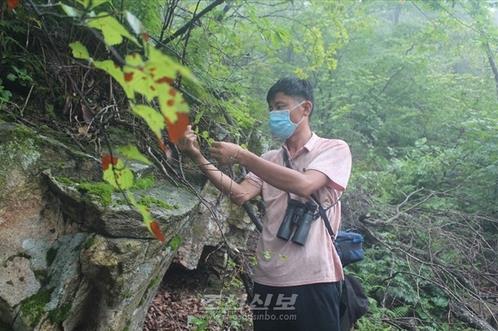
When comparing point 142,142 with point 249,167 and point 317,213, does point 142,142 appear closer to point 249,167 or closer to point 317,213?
point 249,167

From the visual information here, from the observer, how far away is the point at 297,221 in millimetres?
2541

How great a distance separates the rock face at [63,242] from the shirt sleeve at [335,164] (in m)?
1.08

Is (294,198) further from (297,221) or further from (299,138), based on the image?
(299,138)

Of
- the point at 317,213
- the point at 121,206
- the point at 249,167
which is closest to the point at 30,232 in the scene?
the point at 121,206

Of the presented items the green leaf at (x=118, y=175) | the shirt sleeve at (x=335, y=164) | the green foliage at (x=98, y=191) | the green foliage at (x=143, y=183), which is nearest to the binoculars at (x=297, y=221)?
the shirt sleeve at (x=335, y=164)

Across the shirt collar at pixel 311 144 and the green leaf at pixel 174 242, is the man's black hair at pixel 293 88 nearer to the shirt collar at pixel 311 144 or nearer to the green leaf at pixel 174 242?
the shirt collar at pixel 311 144

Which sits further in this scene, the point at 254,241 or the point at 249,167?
the point at 254,241

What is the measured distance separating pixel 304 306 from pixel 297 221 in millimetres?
534

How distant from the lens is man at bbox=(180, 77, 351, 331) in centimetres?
249

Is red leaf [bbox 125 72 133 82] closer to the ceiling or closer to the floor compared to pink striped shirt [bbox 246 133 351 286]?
closer to the ceiling

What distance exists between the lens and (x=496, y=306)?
5.54 m

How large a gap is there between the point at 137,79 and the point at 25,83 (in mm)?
2273

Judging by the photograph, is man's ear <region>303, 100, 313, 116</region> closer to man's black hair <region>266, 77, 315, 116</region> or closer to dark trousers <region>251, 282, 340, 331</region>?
man's black hair <region>266, 77, 315, 116</region>

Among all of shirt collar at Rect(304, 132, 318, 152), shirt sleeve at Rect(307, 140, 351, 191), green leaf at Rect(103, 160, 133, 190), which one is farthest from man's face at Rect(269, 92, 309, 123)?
green leaf at Rect(103, 160, 133, 190)
